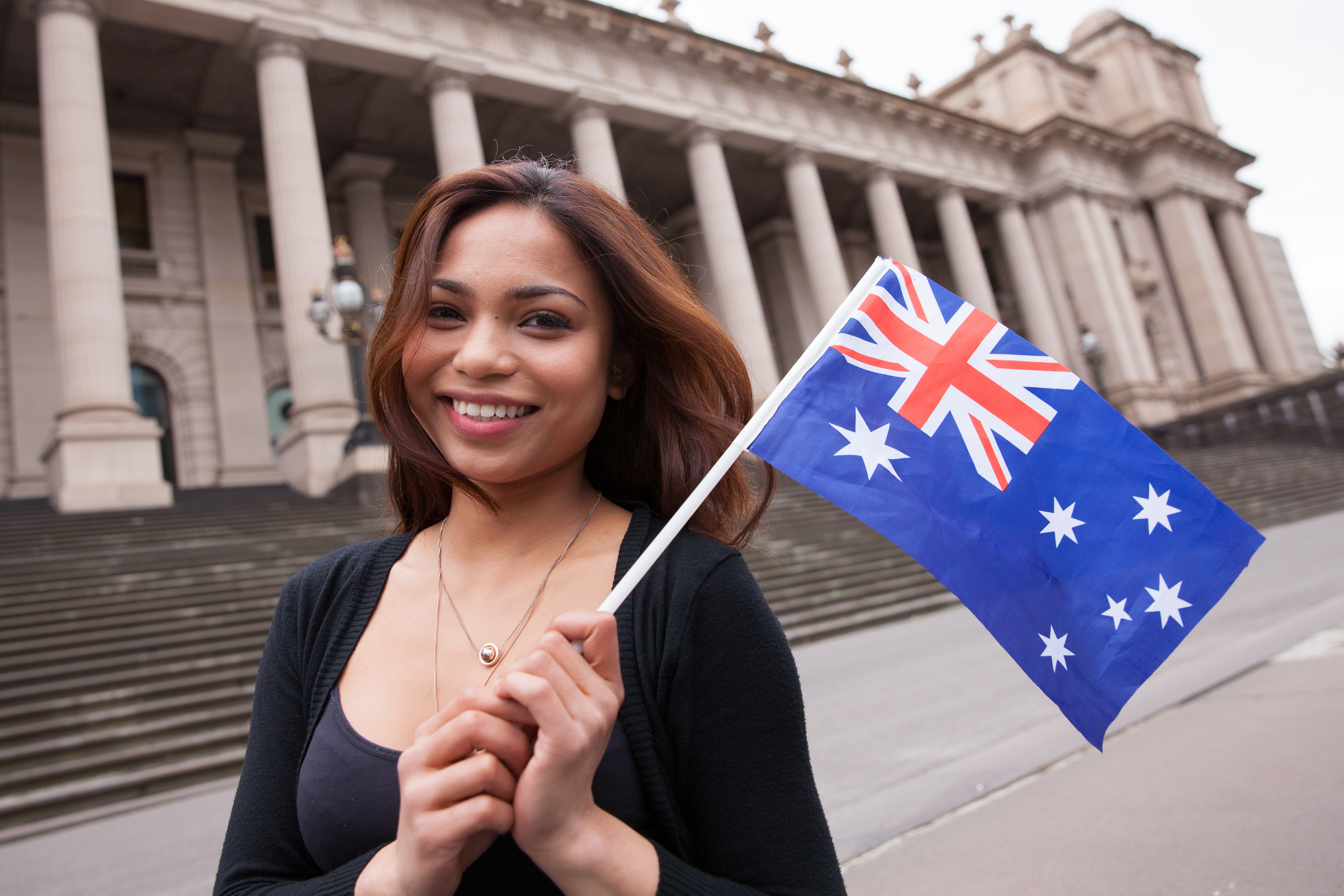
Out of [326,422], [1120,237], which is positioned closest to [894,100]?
[1120,237]

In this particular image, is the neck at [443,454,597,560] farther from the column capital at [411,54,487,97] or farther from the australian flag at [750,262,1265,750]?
the column capital at [411,54,487,97]

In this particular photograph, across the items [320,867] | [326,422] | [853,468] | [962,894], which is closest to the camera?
[320,867]

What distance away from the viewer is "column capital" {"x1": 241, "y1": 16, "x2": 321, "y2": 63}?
17156 mm

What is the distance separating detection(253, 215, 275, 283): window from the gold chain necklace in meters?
24.1

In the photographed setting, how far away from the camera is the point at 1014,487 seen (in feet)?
5.18

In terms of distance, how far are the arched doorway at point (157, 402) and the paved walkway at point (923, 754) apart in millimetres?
16914

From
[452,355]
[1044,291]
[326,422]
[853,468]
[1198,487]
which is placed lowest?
[1198,487]

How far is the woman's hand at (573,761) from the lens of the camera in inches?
37.1

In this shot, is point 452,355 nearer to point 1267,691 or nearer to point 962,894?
point 962,894

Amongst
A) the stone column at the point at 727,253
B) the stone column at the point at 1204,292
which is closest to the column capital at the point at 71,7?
the stone column at the point at 727,253

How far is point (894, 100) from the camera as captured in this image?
93.2 feet

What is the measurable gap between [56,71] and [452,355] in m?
18.1

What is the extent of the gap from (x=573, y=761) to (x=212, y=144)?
2475 cm

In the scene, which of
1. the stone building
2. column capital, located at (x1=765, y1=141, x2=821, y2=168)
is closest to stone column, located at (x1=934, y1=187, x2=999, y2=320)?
the stone building
